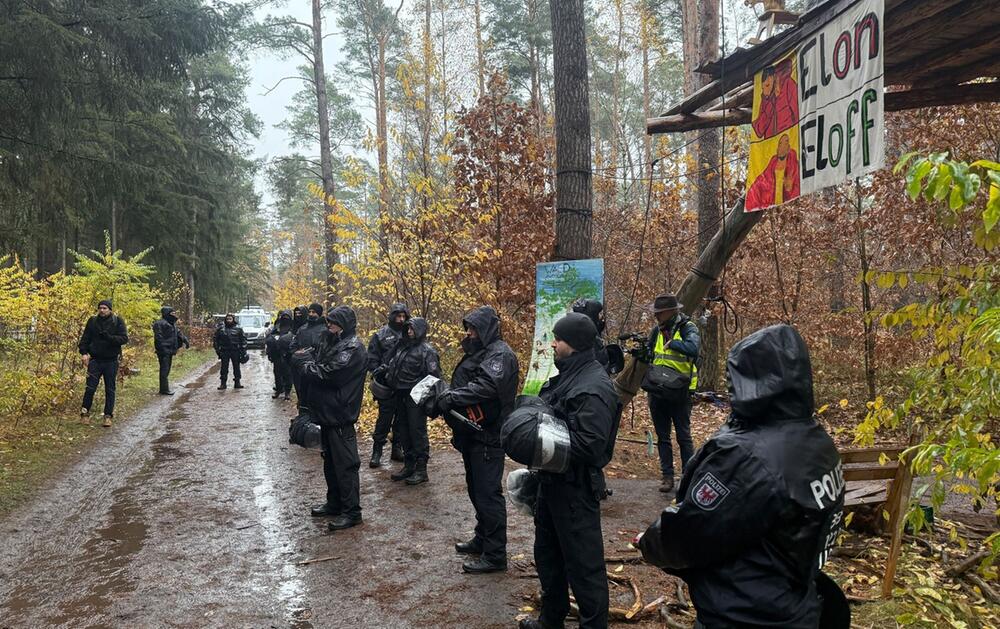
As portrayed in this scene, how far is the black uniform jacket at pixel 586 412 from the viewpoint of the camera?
328cm

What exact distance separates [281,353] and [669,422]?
32.2ft

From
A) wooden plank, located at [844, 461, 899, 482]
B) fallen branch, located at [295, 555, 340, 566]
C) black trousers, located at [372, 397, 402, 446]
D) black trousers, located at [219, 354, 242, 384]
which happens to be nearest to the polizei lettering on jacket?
wooden plank, located at [844, 461, 899, 482]

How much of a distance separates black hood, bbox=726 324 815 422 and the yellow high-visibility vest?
4087mm

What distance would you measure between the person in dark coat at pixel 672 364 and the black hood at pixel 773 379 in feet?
13.3

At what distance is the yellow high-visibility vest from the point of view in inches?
243

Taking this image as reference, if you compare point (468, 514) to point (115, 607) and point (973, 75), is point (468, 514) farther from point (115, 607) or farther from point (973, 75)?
point (973, 75)

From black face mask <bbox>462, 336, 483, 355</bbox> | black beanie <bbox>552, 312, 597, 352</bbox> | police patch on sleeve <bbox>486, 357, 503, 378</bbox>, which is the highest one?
black beanie <bbox>552, 312, 597, 352</bbox>

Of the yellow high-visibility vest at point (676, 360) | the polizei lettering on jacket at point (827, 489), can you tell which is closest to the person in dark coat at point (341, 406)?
the yellow high-visibility vest at point (676, 360)

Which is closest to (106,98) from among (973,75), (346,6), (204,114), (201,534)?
(201,534)

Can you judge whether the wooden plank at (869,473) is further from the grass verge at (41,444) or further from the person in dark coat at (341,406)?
the grass verge at (41,444)

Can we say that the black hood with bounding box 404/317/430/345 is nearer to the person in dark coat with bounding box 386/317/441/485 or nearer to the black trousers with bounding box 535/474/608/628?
the person in dark coat with bounding box 386/317/441/485

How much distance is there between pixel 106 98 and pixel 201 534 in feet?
32.3

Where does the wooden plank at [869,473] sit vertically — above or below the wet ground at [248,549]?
above

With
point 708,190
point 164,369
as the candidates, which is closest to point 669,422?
point 708,190
